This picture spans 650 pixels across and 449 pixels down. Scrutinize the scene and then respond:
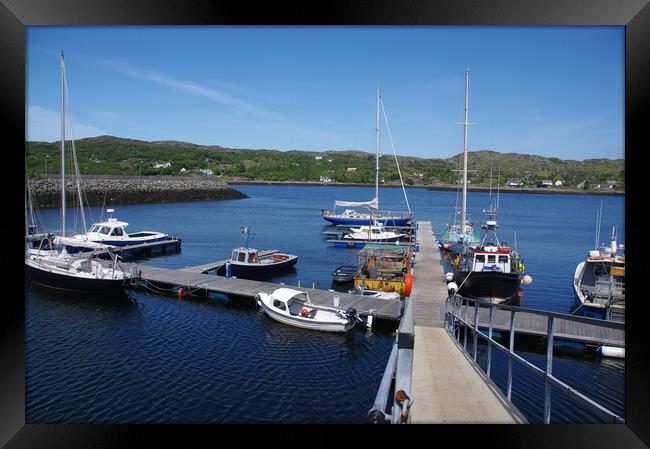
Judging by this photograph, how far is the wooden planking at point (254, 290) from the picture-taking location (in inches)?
561

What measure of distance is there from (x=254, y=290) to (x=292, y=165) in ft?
383

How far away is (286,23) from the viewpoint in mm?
4535

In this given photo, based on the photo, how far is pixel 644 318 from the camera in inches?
172

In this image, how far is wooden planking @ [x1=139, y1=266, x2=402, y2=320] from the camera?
1426 cm

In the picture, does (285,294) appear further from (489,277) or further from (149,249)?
(149,249)

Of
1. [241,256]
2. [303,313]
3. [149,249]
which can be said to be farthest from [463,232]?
[149,249]

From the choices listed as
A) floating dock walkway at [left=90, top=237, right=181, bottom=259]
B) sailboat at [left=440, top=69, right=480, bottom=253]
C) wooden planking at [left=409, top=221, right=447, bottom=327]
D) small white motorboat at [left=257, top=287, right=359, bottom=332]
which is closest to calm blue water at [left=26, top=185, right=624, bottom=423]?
small white motorboat at [left=257, top=287, right=359, bottom=332]

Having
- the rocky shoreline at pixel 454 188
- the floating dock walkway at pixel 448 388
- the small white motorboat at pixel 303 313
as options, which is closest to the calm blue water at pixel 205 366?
the small white motorboat at pixel 303 313

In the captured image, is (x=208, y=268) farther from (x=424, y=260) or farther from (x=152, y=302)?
(x=424, y=260)

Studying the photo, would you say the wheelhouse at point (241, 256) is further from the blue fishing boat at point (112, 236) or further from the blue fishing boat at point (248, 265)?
the blue fishing boat at point (112, 236)

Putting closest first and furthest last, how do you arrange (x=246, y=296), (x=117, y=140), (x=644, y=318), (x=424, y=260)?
1. (x=644, y=318)
2. (x=246, y=296)
3. (x=424, y=260)
4. (x=117, y=140)

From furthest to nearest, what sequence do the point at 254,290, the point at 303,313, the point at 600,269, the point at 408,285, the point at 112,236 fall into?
the point at 112,236 < the point at 600,269 < the point at 254,290 < the point at 408,285 < the point at 303,313

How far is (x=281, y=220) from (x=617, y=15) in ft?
152

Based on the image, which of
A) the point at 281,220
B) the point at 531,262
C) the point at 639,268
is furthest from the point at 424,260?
the point at 281,220
